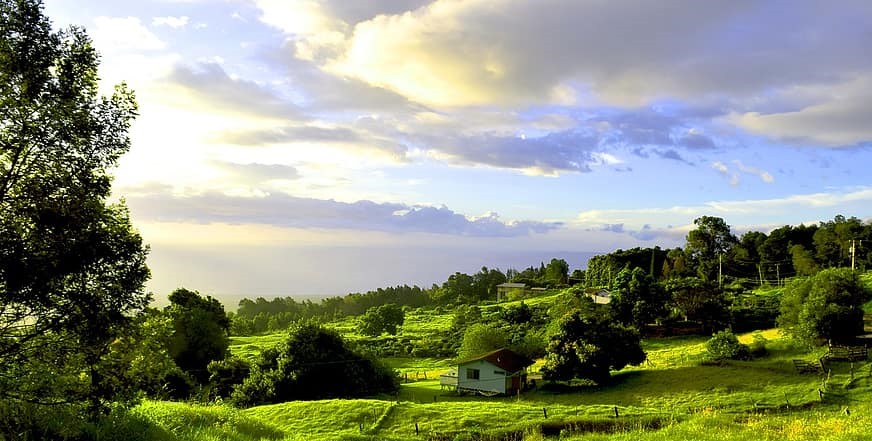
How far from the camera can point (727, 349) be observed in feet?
162

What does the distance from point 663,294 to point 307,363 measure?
162 ft

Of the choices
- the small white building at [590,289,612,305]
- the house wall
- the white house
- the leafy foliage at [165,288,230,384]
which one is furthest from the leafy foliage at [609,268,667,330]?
the leafy foliage at [165,288,230,384]

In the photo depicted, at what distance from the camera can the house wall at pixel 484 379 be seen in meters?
51.6

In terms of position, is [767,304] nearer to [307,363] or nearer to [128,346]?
[307,363]

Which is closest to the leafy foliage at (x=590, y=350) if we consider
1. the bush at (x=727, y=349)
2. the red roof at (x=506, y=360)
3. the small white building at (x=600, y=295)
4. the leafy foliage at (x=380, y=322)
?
the red roof at (x=506, y=360)

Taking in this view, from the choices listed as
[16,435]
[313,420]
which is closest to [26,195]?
[16,435]

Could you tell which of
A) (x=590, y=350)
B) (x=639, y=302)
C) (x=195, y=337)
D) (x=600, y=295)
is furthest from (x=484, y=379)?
(x=600, y=295)

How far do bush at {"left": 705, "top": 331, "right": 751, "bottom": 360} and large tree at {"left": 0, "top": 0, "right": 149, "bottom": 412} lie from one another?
50.7 metres

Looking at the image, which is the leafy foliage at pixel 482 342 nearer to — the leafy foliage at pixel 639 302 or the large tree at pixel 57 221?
the leafy foliage at pixel 639 302

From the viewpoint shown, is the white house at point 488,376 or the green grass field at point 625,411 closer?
the green grass field at point 625,411

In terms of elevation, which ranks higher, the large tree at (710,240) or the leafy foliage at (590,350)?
the large tree at (710,240)

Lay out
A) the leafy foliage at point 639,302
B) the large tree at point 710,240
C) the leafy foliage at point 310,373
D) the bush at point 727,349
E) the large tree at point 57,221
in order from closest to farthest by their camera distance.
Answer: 1. the large tree at point 57,221
2. the leafy foliage at point 310,373
3. the bush at point 727,349
4. the leafy foliage at point 639,302
5. the large tree at point 710,240

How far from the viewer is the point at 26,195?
11414mm

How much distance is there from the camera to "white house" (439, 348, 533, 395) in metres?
51.7
